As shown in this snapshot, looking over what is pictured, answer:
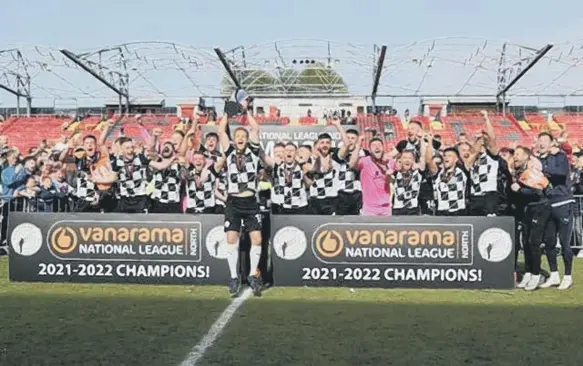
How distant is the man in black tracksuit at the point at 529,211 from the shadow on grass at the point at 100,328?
391 cm

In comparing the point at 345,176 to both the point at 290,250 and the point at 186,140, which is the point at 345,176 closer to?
the point at 290,250

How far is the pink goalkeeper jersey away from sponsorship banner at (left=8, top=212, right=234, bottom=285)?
1.88 m

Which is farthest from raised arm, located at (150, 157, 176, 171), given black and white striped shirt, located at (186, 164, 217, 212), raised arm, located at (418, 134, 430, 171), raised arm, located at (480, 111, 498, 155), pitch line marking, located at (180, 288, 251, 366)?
raised arm, located at (480, 111, 498, 155)

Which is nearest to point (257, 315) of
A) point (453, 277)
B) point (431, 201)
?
point (453, 277)

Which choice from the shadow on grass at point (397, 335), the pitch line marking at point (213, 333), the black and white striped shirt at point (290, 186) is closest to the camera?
the pitch line marking at point (213, 333)

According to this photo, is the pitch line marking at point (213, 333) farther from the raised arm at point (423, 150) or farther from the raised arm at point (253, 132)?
the raised arm at point (423, 150)

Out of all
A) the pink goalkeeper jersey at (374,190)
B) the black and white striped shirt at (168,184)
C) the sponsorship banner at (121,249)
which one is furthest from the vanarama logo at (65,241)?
the pink goalkeeper jersey at (374,190)

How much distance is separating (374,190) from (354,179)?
0.29m

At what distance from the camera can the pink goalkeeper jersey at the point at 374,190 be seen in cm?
1005

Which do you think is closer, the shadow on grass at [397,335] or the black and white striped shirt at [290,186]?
the shadow on grass at [397,335]

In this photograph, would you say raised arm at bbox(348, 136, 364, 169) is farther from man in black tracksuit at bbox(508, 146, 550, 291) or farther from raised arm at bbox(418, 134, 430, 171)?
man in black tracksuit at bbox(508, 146, 550, 291)

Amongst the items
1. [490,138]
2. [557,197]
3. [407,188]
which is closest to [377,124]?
[407,188]

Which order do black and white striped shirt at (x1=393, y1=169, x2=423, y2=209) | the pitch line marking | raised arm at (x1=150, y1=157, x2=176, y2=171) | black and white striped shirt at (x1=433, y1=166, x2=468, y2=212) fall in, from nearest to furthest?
the pitch line marking
black and white striped shirt at (x1=433, y1=166, x2=468, y2=212)
black and white striped shirt at (x1=393, y1=169, x2=423, y2=209)
raised arm at (x1=150, y1=157, x2=176, y2=171)

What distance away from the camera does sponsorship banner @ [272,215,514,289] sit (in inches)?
373
